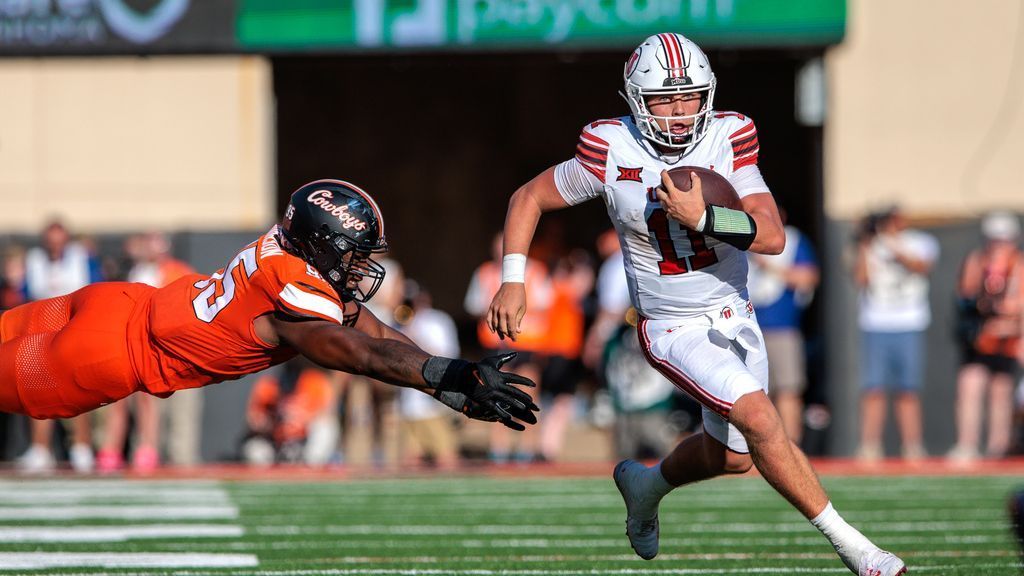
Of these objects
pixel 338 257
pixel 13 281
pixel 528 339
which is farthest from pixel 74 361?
pixel 13 281

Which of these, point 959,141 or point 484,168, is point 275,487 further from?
point 484,168

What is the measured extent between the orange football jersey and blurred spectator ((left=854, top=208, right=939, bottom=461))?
593 centimetres

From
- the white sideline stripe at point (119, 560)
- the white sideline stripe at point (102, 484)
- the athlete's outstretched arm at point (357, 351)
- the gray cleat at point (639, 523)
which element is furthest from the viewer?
the white sideline stripe at point (102, 484)

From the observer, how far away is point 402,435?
11406mm

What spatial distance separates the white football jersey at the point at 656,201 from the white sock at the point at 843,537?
2.78 feet

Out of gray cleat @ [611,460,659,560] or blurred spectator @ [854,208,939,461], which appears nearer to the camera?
gray cleat @ [611,460,659,560]

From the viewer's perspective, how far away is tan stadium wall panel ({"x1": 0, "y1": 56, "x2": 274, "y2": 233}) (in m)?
11.9

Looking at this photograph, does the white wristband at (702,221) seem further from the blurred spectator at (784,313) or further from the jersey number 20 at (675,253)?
the blurred spectator at (784,313)

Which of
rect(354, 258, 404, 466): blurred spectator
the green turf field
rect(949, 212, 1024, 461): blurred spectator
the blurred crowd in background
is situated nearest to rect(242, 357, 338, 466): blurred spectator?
the blurred crowd in background

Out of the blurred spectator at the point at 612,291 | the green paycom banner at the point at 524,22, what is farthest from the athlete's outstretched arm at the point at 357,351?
the green paycom banner at the point at 524,22

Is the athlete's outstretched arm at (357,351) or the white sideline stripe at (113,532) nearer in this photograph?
the athlete's outstretched arm at (357,351)

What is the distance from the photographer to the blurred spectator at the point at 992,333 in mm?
10516

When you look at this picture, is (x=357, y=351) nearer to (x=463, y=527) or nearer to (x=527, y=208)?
(x=527, y=208)

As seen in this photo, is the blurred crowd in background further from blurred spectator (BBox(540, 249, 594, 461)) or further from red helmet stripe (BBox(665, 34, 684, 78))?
red helmet stripe (BBox(665, 34, 684, 78))
